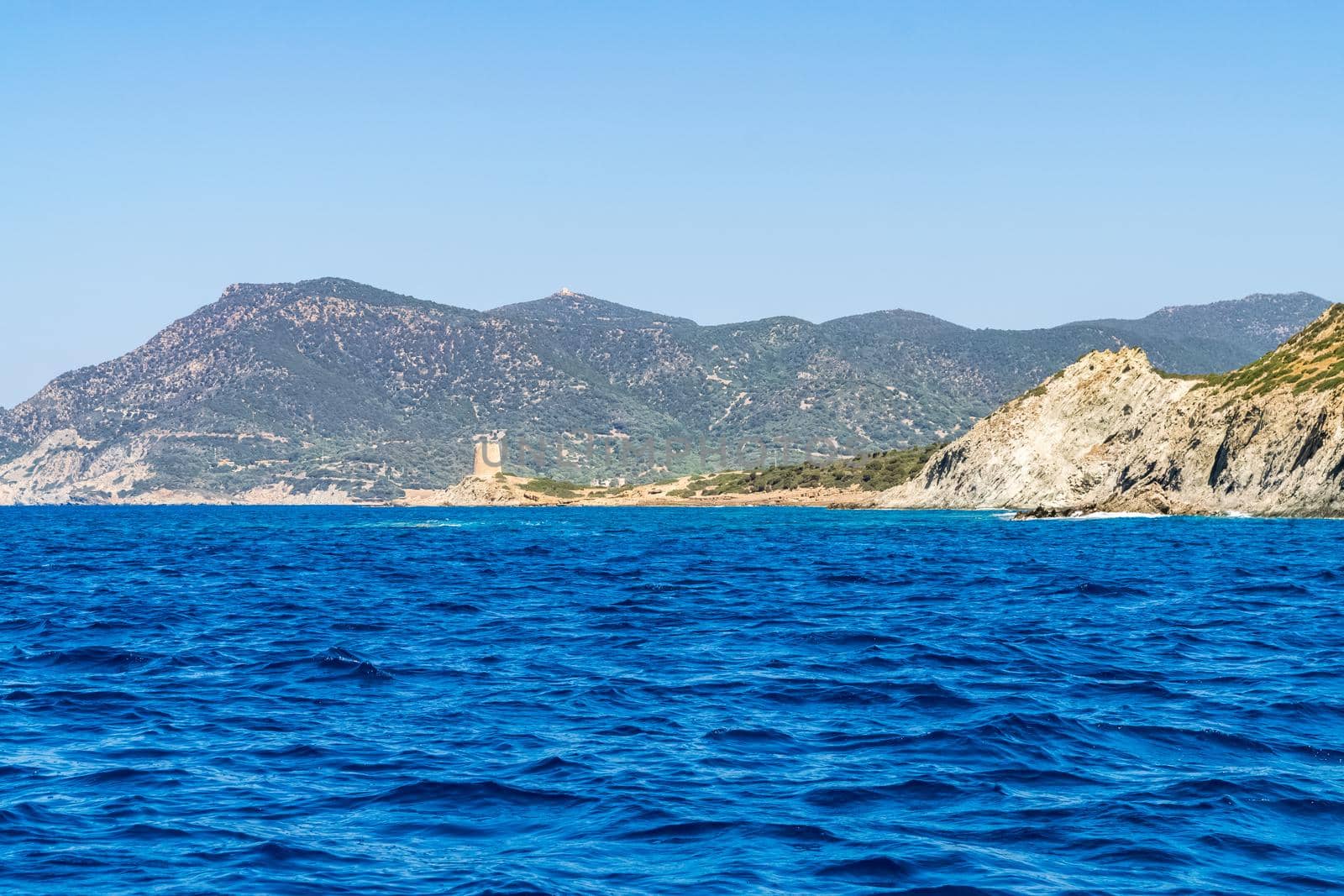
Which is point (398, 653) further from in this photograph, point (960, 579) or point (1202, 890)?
point (960, 579)

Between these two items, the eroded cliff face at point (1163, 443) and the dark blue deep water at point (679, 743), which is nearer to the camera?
the dark blue deep water at point (679, 743)

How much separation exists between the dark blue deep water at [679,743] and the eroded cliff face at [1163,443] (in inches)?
2838

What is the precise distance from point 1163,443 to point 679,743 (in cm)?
12001

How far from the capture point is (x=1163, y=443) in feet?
423

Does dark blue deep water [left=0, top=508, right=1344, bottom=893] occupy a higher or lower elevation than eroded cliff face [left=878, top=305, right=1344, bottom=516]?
lower

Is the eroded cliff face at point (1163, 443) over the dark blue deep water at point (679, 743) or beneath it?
over

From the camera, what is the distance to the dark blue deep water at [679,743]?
13602 millimetres

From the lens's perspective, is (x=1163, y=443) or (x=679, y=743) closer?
(x=679, y=743)

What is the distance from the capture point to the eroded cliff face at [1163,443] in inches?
4281

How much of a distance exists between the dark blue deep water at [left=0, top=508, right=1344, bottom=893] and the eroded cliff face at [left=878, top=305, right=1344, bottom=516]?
72094 mm

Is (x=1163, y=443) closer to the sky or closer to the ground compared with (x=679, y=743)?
closer to the sky

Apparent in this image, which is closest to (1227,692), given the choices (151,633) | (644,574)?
(151,633)

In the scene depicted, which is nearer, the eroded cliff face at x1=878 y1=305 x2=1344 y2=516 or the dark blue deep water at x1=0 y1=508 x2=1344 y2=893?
the dark blue deep water at x1=0 y1=508 x2=1344 y2=893

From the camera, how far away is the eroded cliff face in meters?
109
